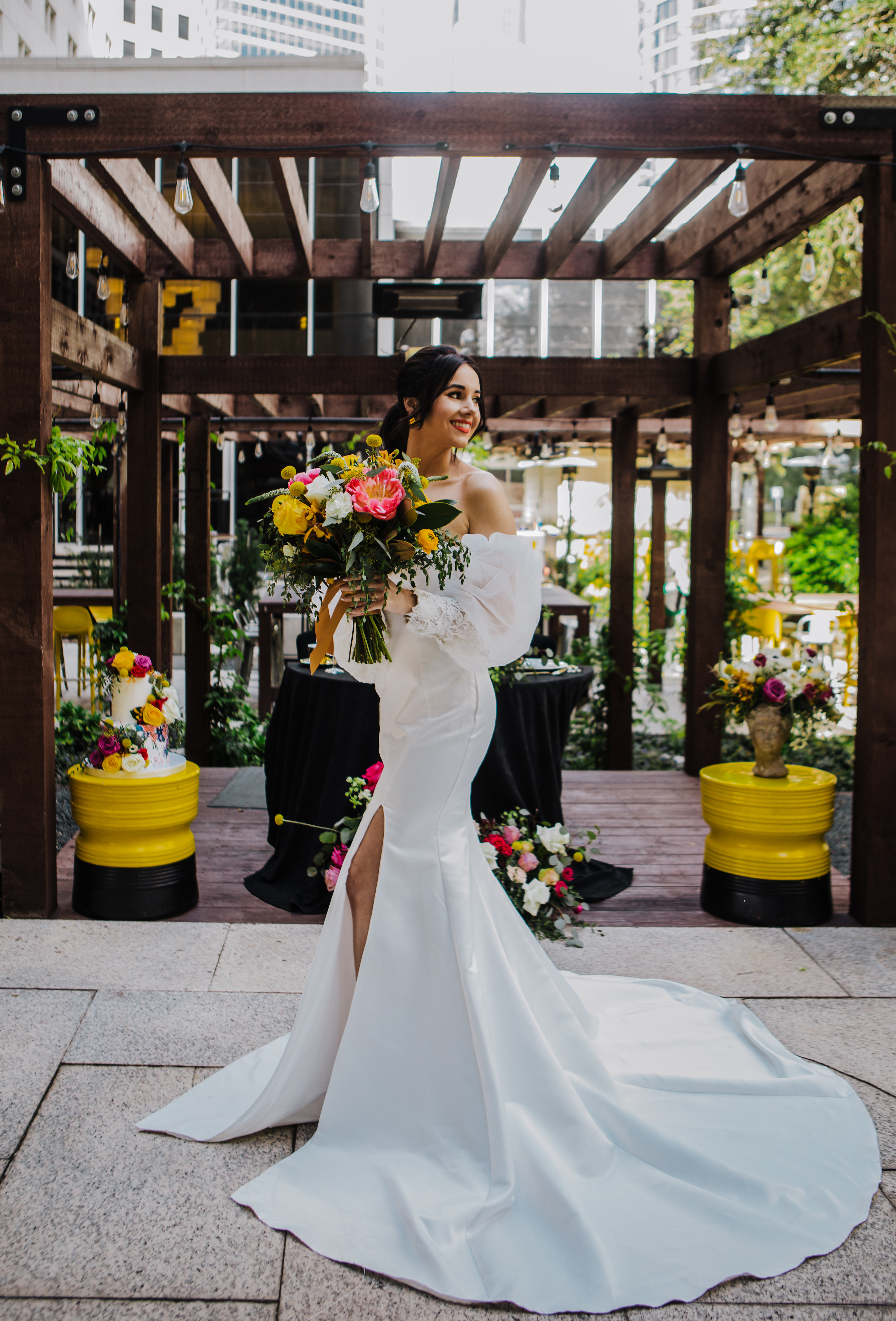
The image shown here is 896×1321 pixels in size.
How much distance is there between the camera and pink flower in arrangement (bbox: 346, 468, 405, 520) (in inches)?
87.3

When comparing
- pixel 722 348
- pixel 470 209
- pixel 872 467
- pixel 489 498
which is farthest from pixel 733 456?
pixel 489 498

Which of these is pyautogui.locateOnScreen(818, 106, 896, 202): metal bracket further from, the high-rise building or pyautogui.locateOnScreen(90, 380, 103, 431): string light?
the high-rise building

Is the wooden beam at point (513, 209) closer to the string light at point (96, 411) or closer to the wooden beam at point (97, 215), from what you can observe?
the wooden beam at point (97, 215)

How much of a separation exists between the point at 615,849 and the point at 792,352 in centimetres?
257

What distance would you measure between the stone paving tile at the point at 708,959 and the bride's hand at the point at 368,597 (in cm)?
181

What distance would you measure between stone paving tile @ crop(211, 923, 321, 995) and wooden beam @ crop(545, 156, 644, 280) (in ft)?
10.2

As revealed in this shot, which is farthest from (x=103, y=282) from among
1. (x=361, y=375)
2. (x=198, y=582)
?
(x=198, y=582)

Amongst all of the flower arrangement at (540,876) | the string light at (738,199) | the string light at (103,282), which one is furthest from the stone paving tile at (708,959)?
the string light at (103,282)

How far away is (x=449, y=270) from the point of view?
6.13 m

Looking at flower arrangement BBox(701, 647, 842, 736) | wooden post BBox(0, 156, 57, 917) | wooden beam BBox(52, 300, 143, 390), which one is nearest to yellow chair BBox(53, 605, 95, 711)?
wooden beam BBox(52, 300, 143, 390)

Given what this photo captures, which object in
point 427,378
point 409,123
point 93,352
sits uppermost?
point 409,123

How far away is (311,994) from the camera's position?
2.60 metres

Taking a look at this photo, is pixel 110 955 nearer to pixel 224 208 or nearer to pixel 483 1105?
pixel 483 1105

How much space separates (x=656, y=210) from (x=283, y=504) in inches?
140
